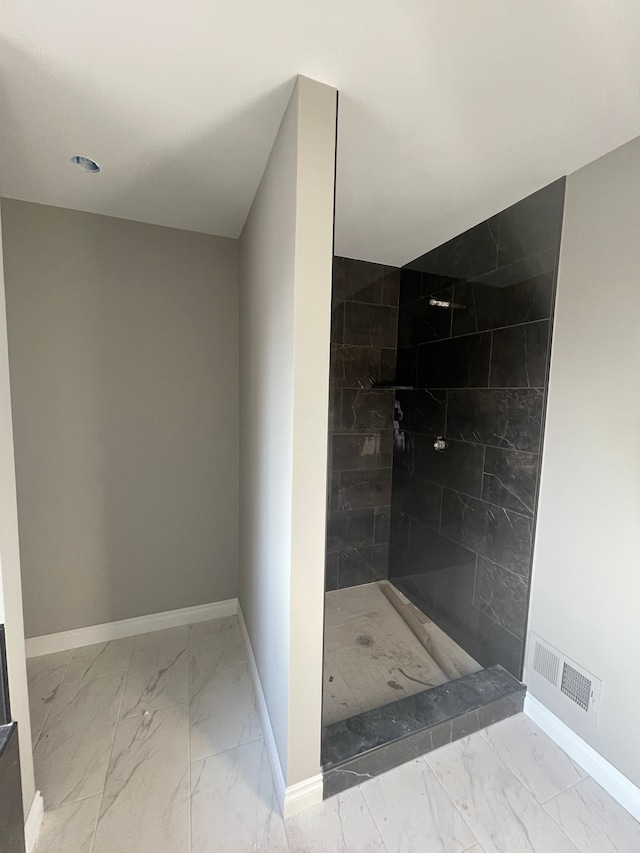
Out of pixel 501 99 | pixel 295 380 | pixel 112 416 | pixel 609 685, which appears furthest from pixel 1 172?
pixel 609 685

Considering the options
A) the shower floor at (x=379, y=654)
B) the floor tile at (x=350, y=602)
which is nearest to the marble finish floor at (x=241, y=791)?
the shower floor at (x=379, y=654)

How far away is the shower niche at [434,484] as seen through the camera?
1628 mm

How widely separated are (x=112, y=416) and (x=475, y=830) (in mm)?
2445

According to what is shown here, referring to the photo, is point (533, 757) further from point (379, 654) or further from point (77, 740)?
point (77, 740)

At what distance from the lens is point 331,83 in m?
1.09

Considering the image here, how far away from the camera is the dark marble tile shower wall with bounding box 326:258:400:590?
253 cm

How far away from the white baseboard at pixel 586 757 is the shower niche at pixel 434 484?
0.09 meters

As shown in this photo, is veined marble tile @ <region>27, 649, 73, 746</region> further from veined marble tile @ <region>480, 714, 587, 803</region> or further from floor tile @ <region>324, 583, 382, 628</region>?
veined marble tile @ <region>480, 714, 587, 803</region>

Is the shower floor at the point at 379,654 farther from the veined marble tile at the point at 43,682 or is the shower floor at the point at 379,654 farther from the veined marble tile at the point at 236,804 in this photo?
the veined marble tile at the point at 43,682

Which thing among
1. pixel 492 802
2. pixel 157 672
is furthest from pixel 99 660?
pixel 492 802

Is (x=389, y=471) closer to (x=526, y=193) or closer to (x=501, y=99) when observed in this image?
(x=526, y=193)

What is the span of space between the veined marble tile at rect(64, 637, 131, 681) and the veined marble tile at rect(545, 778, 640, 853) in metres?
2.08

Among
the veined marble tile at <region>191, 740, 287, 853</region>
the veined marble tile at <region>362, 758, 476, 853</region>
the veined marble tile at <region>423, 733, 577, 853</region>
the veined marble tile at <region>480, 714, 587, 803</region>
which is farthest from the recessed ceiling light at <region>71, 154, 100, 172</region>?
the veined marble tile at <region>480, 714, 587, 803</region>

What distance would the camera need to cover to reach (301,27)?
35.9 inches
